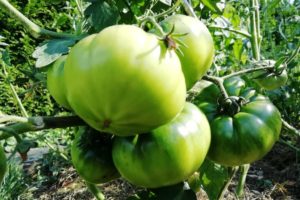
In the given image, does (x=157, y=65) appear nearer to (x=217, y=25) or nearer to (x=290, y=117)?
(x=217, y=25)

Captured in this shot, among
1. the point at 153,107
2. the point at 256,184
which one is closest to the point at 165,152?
the point at 153,107

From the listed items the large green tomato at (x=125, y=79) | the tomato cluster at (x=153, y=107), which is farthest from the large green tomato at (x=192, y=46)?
the large green tomato at (x=125, y=79)

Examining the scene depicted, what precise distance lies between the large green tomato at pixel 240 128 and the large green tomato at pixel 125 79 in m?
0.24

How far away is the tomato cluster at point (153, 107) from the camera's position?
0.53 m

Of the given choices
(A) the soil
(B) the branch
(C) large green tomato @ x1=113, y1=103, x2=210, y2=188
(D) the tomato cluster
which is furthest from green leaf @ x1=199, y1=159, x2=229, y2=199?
(A) the soil

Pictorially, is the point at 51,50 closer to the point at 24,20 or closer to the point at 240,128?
the point at 24,20

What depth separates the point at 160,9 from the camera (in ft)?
3.08

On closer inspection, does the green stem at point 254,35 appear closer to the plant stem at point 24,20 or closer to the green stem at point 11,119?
the plant stem at point 24,20

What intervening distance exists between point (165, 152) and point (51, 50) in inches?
9.4

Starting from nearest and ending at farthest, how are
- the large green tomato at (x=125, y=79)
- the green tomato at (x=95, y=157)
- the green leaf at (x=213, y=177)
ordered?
the large green tomato at (x=125, y=79) → the green tomato at (x=95, y=157) → the green leaf at (x=213, y=177)

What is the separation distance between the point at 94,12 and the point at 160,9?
167 millimetres

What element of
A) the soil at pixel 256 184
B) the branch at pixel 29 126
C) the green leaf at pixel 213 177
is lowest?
the soil at pixel 256 184

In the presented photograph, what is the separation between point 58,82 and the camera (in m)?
0.68

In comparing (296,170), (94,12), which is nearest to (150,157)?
(94,12)
